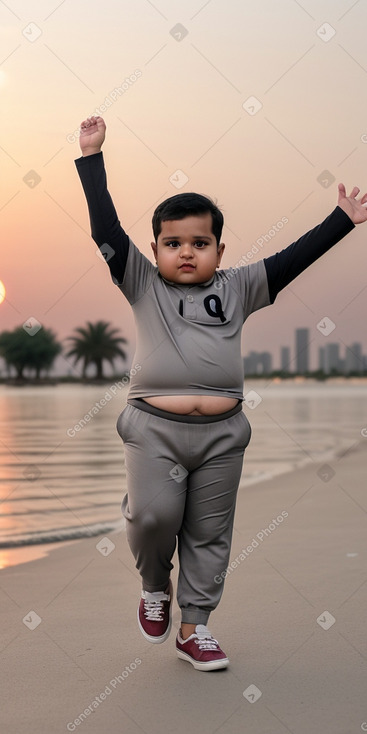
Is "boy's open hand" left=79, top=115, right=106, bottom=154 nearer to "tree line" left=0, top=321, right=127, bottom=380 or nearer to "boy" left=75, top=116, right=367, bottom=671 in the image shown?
"boy" left=75, top=116, right=367, bottom=671

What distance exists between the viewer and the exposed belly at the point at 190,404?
308 centimetres

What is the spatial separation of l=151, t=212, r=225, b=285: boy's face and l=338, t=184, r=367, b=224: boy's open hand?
1.74 ft

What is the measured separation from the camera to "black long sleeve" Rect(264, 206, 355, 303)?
3271mm

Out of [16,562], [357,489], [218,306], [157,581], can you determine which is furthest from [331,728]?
[357,489]

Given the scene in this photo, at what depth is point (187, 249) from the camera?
3.09 meters

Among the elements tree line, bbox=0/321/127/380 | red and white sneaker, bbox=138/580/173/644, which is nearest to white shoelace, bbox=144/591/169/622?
red and white sneaker, bbox=138/580/173/644

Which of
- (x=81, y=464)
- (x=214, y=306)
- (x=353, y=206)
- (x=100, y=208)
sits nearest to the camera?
(x=100, y=208)

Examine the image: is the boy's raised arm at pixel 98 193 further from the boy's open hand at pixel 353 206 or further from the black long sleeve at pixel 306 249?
the boy's open hand at pixel 353 206

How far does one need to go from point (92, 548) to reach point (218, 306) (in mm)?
2235

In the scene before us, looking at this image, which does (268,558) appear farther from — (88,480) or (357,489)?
(88,480)

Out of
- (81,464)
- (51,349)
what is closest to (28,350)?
(51,349)

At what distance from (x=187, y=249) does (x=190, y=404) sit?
537 millimetres

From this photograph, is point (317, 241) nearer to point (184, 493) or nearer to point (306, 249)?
point (306, 249)

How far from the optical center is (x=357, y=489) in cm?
672
